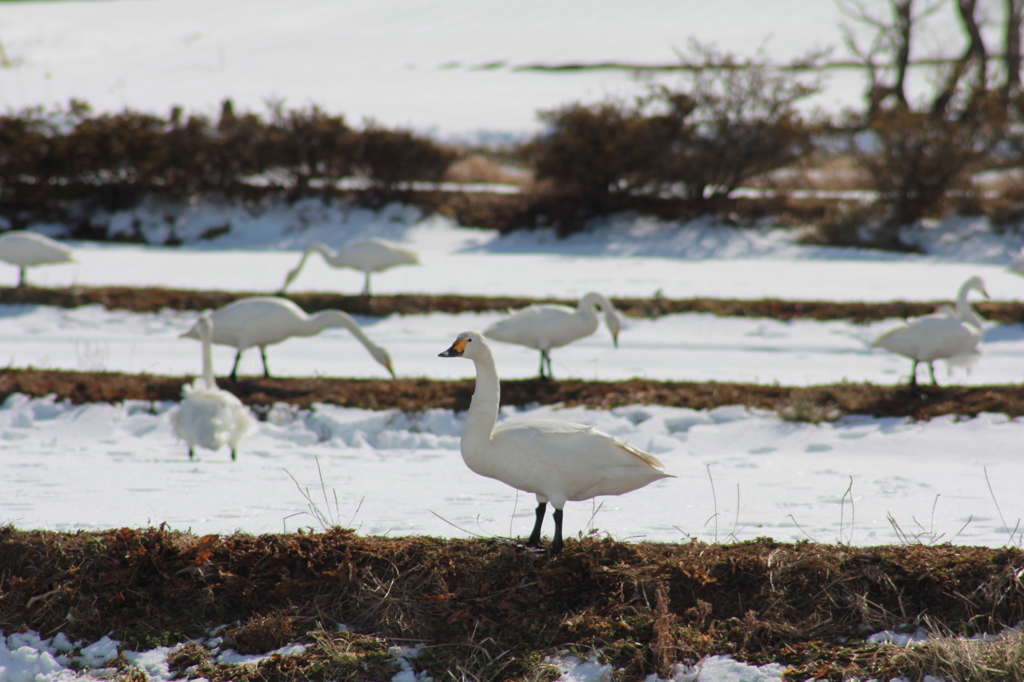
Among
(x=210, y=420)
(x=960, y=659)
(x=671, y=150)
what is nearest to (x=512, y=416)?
(x=210, y=420)

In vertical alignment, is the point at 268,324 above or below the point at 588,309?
below

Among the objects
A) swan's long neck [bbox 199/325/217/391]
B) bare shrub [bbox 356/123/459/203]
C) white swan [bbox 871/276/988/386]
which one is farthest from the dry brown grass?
swan's long neck [bbox 199/325/217/391]

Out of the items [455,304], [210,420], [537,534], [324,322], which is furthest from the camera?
[455,304]

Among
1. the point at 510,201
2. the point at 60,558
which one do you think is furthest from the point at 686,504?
the point at 510,201

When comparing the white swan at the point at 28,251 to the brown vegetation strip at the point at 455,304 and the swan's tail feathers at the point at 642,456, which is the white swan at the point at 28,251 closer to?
the brown vegetation strip at the point at 455,304

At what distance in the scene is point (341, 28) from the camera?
82.9m

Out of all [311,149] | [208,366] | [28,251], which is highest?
[311,149]

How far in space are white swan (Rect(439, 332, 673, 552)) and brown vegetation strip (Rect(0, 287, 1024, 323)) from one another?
8.72m

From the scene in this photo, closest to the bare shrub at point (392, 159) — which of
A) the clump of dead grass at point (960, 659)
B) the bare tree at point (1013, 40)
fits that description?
the clump of dead grass at point (960, 659)

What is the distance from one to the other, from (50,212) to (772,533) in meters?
22.0

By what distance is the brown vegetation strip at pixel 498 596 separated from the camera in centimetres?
460

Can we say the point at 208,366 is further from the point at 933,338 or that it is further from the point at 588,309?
the point at 933,338

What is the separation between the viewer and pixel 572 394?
31.6 ft

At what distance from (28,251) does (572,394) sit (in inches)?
373
